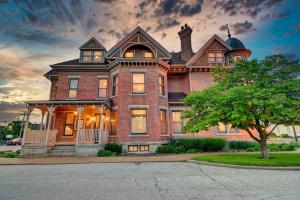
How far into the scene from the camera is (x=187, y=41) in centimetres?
2262

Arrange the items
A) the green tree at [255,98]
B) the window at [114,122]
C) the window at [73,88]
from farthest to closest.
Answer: the window at [73,88]
the window at [114,122]
the green tree at [255,98]

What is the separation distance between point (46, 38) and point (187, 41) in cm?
1830

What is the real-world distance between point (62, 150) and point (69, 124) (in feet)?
12.7

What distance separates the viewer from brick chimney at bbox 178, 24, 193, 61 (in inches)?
872

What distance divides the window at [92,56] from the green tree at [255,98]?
13203 millimetres

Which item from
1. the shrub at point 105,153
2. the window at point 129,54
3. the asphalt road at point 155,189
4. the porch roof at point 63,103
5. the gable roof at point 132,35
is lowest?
the asphalt road at point 155,189

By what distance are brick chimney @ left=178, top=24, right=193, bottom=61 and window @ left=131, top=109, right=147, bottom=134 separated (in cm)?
1012

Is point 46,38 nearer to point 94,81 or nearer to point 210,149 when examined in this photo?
point 94,81

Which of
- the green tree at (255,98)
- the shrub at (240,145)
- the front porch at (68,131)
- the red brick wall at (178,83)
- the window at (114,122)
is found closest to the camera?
the green tree at (255,98)

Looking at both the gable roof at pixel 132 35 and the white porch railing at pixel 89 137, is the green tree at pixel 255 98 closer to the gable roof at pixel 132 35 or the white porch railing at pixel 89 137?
the white porch railing at pixel 89 137

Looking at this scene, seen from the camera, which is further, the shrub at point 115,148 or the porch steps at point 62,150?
the shrub at point 115,148

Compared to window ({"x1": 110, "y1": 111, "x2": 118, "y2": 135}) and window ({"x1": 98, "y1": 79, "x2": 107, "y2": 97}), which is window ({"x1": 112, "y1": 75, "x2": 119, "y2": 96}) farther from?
window ({"x1": 110, "y1": 111, "x2": 118, "y2": 135})

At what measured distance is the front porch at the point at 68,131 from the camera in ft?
48.2

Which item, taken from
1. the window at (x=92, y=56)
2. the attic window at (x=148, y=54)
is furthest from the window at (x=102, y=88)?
the attic window at (x=148, y=54)
